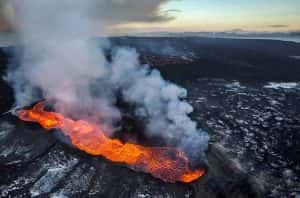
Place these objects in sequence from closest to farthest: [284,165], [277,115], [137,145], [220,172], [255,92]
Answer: [220,172] → [284,165] → [137,145] → [277,115] → [255,92]

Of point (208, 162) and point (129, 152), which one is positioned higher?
point (129, 152)

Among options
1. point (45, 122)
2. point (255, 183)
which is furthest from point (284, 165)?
point (45, 122)

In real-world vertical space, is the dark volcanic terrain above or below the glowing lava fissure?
below

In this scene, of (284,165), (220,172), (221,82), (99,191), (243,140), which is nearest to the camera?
(99,191)

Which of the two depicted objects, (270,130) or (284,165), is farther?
(270,130)

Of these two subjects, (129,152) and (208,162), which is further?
(129,152)

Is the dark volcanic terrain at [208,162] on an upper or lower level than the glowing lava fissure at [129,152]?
lower

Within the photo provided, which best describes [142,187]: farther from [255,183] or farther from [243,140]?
[243,140]

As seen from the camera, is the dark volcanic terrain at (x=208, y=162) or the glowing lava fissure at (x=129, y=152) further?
the glowing lava fissure at (x=129, y=152)
